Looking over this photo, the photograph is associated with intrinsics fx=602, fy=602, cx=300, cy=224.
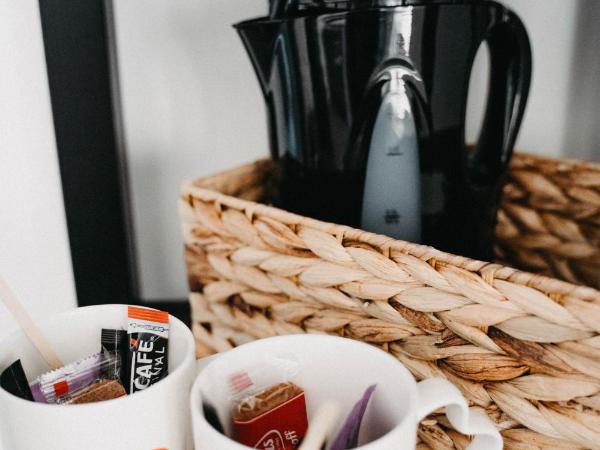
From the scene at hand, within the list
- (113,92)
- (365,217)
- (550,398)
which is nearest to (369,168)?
(365,217)

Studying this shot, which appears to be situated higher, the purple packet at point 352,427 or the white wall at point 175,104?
the white wall at point 175,104

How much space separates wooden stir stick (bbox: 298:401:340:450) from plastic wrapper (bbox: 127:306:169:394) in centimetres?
10

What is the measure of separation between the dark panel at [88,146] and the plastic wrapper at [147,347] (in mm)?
175

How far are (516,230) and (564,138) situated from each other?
13cm

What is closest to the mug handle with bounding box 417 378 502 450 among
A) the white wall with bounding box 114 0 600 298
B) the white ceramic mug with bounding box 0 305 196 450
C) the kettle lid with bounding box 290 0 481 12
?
the white ceramic mug with bounding box 0 305 196 450

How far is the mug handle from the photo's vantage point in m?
0.26

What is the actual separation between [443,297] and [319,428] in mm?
101

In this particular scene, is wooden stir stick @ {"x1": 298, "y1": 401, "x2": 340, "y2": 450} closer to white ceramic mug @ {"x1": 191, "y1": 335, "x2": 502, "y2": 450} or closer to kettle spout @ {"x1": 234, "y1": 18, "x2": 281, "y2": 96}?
white ceramic mug @ {"x1": 191, "y1": 335, "x2": 502, "y2": 450}

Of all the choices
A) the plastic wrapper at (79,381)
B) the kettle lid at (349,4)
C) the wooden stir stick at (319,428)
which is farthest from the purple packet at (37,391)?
the kettle lid at (349,4)

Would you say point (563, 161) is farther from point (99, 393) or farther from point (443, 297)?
point (99, 393)

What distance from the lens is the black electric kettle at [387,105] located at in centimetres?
36

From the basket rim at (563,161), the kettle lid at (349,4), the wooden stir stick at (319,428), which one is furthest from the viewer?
the basket rim at (563,161)

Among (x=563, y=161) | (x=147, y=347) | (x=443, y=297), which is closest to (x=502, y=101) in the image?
(x=563, y=161)

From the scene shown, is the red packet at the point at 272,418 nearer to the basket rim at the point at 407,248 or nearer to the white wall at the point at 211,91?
the basket rim at the point at 407,248
